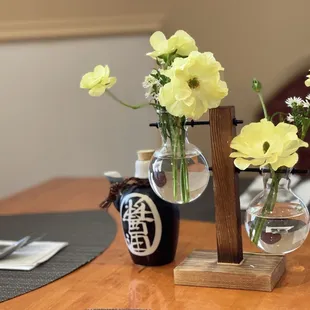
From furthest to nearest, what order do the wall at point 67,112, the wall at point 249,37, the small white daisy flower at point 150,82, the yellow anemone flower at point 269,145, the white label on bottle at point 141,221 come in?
the wall at point 67,112, the wall at point 249,37, the white label on bottle at point 141,221, the small white daisy flower at point 150,82, the yellow anemone flower at point 269,145

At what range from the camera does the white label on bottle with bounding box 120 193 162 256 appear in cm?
123

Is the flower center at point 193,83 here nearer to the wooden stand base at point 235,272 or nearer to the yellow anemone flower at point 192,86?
the yellow anemone flower at point 192,86

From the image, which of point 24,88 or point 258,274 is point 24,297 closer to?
point 258,274

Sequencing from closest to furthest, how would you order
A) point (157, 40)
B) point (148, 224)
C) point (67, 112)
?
point (157, 40) < point (148, 224) < point (67, 112)

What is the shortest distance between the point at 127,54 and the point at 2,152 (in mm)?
780

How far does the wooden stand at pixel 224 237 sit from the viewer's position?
44.1 inches

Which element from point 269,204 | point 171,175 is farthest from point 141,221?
point 269,204

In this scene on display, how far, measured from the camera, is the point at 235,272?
3.62 ft

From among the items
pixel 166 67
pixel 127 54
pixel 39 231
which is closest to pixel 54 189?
pixel 39 231

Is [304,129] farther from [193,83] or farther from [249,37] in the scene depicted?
[249,37]

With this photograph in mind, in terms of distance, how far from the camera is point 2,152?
3023 mm

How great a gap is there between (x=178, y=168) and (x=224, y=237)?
0.51 feet

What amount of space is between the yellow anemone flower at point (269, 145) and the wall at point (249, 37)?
1.62 meters

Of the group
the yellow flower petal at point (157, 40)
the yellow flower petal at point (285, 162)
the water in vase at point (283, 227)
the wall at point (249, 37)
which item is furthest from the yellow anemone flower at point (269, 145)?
the wall at point (249, 37)
